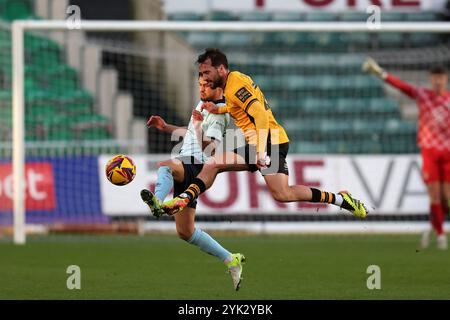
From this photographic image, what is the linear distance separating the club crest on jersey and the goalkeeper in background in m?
4.66

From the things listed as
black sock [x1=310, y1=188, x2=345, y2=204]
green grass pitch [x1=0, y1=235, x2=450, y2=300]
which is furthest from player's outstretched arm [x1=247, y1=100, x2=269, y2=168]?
green grass pitch [x1=0, y1=235, x2=450, y2=300]

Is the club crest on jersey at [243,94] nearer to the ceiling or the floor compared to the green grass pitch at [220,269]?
nearer to the ceiling

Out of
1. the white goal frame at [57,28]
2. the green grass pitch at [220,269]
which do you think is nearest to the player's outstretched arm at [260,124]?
the green grass pitch at [220,269]

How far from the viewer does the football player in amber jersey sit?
26.9ft

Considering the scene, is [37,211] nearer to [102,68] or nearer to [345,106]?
[102,68]

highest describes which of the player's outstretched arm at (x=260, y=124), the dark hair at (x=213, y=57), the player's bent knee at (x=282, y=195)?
the dark hair at (x=213, y=57)

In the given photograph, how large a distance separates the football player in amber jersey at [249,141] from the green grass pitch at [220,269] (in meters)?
0.70

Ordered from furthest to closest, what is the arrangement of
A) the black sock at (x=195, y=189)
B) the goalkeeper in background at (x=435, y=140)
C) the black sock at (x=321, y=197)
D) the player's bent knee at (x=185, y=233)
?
1. the goalkeeper in background at (x=435, y=140)
2. the black sock at (x=321, y=197)
3. the player's bent knee at (x=185, y=233)
4. the black sock at (x=195, y=189)

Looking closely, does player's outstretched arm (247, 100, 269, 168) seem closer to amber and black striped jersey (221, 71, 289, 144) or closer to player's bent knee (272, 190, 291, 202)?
amber and black striped jersey (221, 71, 289, 144)

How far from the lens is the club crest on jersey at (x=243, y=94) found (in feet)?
27.0

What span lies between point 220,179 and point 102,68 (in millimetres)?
4497

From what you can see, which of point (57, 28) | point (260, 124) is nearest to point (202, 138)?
point (260, 124)

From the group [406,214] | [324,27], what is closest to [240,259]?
[324,27]

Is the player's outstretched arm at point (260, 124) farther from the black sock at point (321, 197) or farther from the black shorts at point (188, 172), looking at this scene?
the black sock at point (321, 197)
